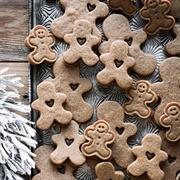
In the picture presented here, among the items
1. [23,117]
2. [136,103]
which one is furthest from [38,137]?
[136,103]

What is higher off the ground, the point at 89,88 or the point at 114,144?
the point at 89,88

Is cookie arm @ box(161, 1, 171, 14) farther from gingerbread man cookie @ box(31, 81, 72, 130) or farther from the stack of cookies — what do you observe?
gingerbread man cookie @ box(31, 81, 72, 130)

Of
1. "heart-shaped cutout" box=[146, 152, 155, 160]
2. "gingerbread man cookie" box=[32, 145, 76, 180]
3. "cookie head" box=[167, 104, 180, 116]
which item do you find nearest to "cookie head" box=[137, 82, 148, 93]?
"cookie head" box=[167, 104, 180, 116]

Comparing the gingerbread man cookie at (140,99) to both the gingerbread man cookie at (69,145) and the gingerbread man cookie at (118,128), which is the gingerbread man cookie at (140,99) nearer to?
the gingerbread man cookie at (118,128)

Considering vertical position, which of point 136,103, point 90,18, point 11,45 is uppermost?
point 90,18

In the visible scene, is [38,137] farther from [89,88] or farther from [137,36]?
[137,36]
